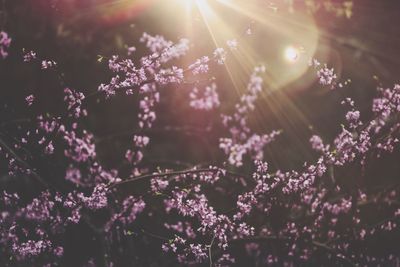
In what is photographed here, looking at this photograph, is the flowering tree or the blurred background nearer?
the flowering tree

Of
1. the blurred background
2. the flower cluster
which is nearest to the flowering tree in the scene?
the flower cluster

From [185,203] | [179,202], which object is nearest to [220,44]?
[185,203]

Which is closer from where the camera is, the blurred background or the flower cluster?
the flower cluster

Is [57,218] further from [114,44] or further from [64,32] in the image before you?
[114,44]

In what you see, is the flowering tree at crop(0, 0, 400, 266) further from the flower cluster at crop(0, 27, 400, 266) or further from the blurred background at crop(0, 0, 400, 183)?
the blurred background at crop(0, 0, 400, 183)

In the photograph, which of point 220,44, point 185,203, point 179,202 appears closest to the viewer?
point 179,202

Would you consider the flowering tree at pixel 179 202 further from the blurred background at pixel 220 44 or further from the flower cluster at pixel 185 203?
the blurred background at pixel 220 44

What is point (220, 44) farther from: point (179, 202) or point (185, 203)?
point (179, 202)

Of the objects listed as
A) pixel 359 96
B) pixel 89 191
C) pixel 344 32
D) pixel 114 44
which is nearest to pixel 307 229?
pixel 89 191

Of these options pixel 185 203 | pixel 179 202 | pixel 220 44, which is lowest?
pixel 185 203

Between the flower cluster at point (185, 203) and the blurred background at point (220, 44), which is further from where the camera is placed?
the blurred background at point (220, 44)

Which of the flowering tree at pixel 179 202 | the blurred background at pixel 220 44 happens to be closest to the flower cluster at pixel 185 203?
the flowering tree at pixel 179 202
